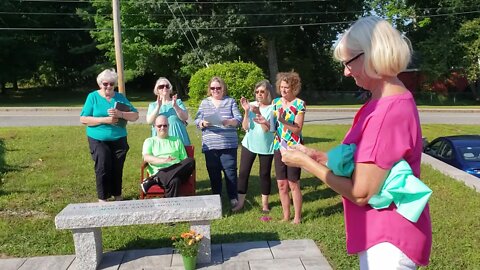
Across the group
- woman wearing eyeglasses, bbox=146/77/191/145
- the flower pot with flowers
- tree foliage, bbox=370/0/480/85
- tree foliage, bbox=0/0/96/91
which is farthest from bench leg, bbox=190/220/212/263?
tree foliage, bbox=0/0/96/91

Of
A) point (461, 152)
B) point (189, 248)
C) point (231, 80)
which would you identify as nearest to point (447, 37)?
point (461, 152)

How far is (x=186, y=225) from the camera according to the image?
17.4ft

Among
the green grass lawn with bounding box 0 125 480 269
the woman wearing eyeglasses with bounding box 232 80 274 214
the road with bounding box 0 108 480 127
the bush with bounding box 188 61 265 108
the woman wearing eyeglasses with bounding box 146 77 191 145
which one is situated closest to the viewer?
the green grass lawn with bounding box 0 125 480 269

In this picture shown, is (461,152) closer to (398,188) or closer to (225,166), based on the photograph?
(225,166)

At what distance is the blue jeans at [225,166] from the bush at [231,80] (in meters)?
4.29

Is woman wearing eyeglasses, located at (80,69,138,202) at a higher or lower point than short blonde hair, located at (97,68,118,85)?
lower

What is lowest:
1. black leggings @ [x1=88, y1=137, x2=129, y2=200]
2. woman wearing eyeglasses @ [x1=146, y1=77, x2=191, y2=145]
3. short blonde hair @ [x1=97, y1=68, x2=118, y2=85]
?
black leggings @ [x1=88, y1=137, x2=129, y2=200]

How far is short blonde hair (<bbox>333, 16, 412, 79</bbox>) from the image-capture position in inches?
68.7

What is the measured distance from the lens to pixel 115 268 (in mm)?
4078

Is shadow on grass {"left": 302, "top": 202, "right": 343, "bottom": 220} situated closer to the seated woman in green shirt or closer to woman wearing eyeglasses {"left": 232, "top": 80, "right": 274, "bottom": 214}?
woman wearing eyeglasses {"left": 232, "top": 80, "right": 274, "bottom": 214}

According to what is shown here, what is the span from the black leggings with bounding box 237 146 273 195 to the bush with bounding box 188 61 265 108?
14.2ft

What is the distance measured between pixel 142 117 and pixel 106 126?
14051mm

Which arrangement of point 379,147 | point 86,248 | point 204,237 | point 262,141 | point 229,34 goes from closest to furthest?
point 379,147 < point 86,248 < point 204,237 < point 262,141 < point 229,34

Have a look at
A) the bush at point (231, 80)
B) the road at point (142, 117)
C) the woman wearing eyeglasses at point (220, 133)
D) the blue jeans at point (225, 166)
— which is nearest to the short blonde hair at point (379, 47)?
the woman wearing eyeglasses at point (220, 133)
